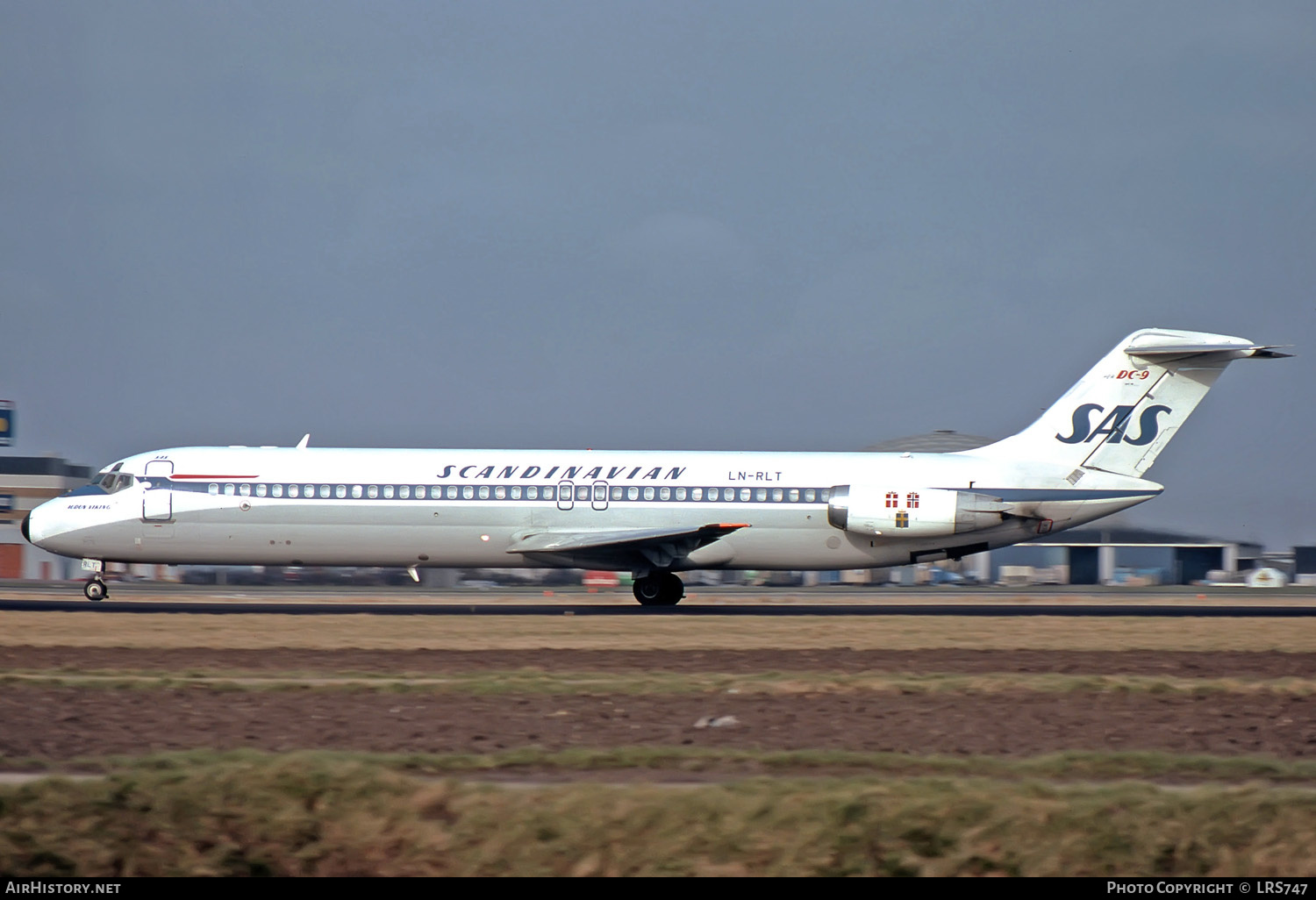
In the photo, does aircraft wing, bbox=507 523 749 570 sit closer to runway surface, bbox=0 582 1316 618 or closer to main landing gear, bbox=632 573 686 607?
main landing gear, bbox=632 573 686 607

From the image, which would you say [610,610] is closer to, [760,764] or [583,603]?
[583,603]

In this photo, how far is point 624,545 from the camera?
28.3 m

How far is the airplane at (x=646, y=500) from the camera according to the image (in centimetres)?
2858

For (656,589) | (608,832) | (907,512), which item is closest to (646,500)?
(656,589)

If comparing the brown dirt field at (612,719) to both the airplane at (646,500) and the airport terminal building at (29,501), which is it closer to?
the airplane at (646,500)

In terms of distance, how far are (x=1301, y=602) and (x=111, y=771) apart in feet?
118

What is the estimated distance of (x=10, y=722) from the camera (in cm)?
1253

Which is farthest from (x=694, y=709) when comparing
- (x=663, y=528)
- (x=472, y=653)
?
(x=663, y=528)

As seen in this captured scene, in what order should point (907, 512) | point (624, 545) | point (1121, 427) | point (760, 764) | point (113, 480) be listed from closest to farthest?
1. point (760, 764)
2. point (624, 545)
3. point (907, 512)
4. point (113, 480)
5. point (1121, 427)

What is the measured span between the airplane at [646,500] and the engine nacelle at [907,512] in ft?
0.11

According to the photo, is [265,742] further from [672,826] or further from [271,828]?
[672,826]

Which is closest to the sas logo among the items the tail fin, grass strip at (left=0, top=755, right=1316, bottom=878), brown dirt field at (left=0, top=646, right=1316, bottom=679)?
the tail fin

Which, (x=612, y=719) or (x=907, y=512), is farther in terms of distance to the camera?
(x=907, y=512)

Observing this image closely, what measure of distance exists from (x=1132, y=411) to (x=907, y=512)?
5.87 meters
